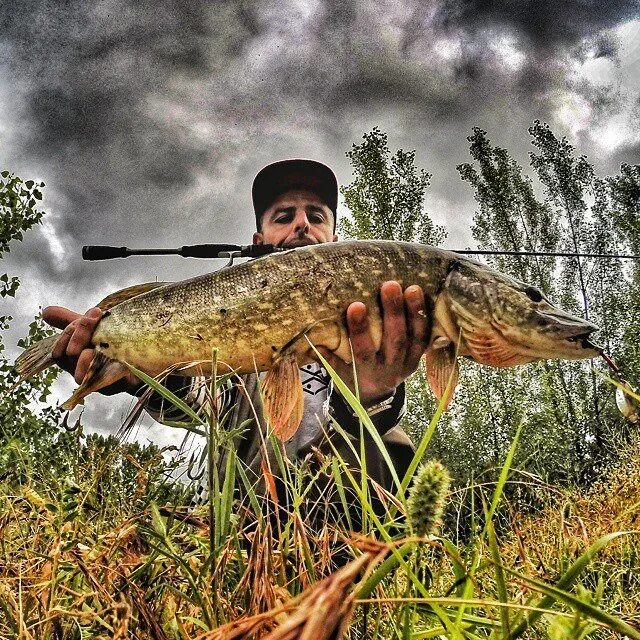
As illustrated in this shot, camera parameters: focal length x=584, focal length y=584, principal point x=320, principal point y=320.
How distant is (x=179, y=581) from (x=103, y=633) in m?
0.14

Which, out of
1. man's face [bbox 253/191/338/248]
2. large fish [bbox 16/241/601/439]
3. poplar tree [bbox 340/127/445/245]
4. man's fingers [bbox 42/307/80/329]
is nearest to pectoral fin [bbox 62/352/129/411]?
large fish [bbox 16/241/601/439]

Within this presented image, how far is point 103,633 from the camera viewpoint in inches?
29.2

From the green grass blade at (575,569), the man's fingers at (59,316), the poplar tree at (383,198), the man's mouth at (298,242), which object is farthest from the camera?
the poplar tree at (383,198)

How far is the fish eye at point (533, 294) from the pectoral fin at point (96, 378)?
162 centimetres

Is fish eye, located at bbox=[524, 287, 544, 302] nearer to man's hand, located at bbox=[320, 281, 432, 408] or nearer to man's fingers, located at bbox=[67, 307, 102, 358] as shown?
man's hand, located at bbox=[320, 281, 432, 408]

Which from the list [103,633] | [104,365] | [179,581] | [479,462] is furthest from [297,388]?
[479,462]

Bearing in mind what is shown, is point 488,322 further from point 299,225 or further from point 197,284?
point 299,225

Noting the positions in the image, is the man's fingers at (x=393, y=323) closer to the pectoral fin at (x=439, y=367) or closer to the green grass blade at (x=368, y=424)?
the pectoral fin at (x=439, y=367)

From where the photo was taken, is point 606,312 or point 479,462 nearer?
point 479,462

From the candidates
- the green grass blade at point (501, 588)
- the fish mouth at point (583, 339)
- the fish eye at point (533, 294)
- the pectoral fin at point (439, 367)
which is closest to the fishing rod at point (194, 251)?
the pectoral fin at point (439, 367)

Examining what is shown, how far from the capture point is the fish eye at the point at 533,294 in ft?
7.79

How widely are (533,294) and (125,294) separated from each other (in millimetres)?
1698

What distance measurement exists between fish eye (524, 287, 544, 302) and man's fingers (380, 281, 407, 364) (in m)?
0.51

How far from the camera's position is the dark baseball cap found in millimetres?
4684
